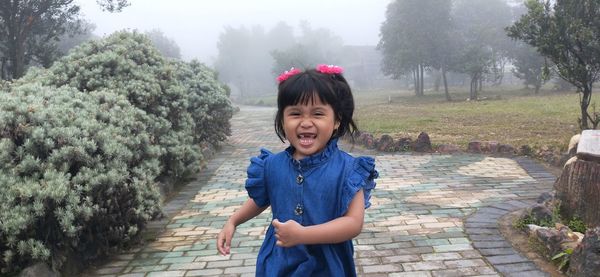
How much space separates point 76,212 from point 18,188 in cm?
45

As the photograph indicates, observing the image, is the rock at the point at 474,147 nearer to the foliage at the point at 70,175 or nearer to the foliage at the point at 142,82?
the foliage at the point at 142,82

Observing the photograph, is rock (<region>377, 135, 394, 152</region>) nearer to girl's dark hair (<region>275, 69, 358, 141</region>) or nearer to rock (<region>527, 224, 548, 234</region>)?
rock (<region>527, 224, 548, 234</region>)

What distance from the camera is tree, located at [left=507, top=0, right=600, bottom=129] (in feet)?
30.8

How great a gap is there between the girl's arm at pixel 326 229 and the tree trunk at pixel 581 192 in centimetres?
323

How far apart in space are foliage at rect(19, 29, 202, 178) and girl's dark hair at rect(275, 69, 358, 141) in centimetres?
471

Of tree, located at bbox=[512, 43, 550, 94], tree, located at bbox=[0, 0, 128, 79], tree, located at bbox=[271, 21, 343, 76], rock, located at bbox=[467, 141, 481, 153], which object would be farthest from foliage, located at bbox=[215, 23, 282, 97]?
rock, located at bbox=[467, 141, 481, 153]

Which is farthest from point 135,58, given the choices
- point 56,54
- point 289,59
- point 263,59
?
point 263,59

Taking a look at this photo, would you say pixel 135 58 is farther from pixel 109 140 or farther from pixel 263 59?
pixel 263 59

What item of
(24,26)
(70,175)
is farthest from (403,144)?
(24,26)

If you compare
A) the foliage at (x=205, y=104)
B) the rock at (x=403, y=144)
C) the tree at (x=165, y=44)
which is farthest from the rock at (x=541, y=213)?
the tree at (x=165, y=44)

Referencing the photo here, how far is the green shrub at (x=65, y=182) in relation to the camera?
3678 millimetres

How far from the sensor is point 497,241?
171 inches

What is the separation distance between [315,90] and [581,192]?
11.7 ft

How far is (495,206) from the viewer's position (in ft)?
18.1
